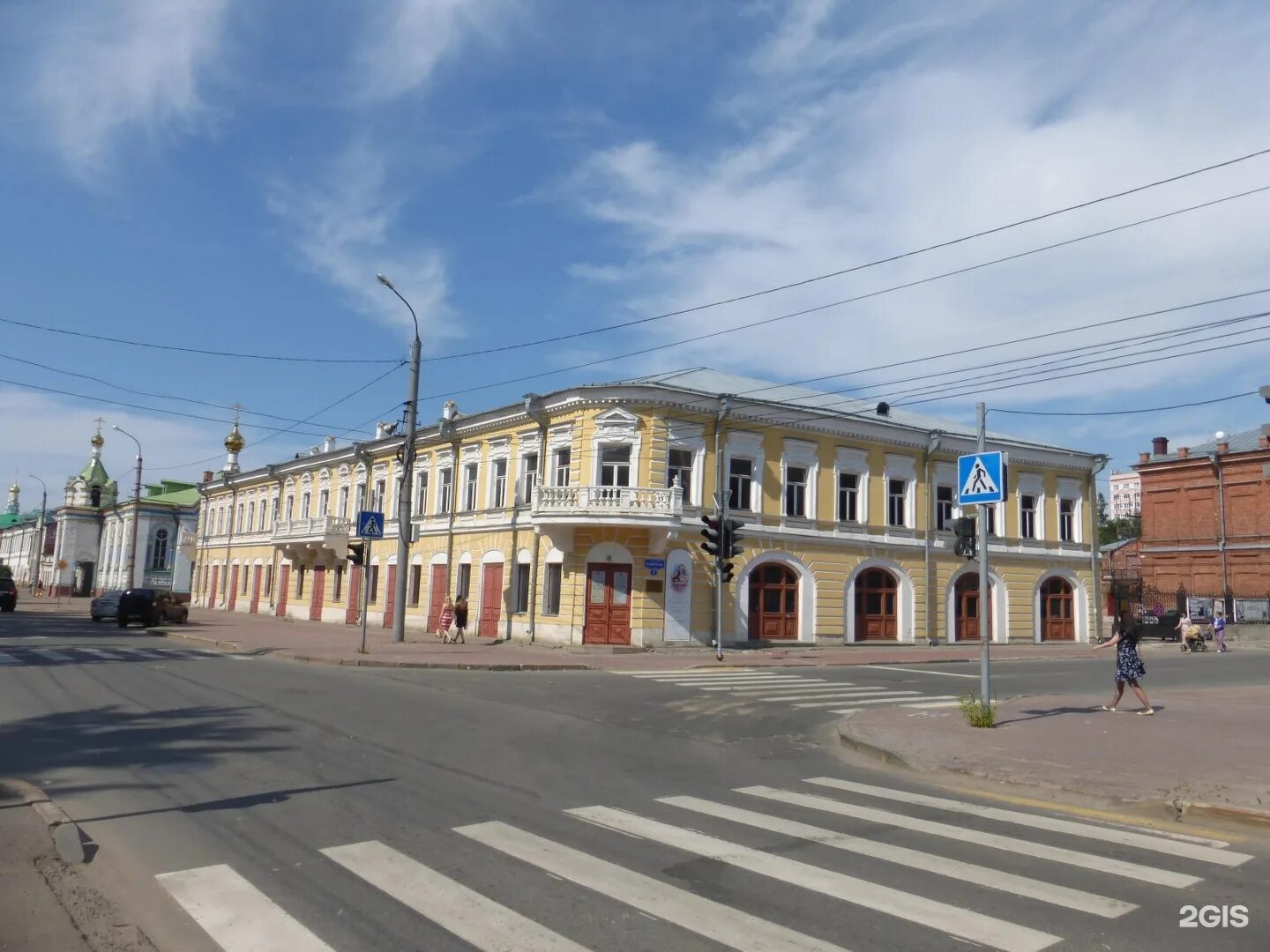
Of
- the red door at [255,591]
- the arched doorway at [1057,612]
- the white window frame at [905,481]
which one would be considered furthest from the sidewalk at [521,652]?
the red door at [255,591]

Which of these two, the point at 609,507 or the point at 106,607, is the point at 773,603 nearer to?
the point at 609,507

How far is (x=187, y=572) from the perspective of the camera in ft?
267

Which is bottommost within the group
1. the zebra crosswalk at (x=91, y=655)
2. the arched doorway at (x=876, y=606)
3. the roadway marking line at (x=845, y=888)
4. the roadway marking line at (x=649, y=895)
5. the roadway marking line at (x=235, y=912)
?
the roadway marking line at (x=235, y=912)

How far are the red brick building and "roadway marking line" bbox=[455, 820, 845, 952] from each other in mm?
53074

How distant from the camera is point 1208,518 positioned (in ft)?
176

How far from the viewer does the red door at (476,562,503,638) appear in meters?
32.2

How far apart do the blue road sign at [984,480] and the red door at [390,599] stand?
2995 centimetres

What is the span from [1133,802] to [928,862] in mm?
3093

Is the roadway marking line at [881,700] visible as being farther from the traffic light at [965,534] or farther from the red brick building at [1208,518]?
the red brick building at [1208,518]

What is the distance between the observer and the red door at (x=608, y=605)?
28.5m

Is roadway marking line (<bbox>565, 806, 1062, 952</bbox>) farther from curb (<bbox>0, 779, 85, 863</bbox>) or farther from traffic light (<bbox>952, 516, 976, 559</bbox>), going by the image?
traffic light (<bbox>952, 516, 976, 559</bbox>)

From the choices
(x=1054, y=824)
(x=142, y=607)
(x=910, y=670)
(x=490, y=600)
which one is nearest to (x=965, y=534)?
(x=1054, y=824)

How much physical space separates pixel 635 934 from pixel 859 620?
29.9 meters

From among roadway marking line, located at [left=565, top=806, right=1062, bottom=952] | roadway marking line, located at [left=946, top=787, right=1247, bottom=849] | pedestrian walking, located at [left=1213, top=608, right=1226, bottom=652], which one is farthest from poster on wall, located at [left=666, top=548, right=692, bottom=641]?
pedestrian walking, located at [left=1213, top=608, right=1226, bottom=652]
